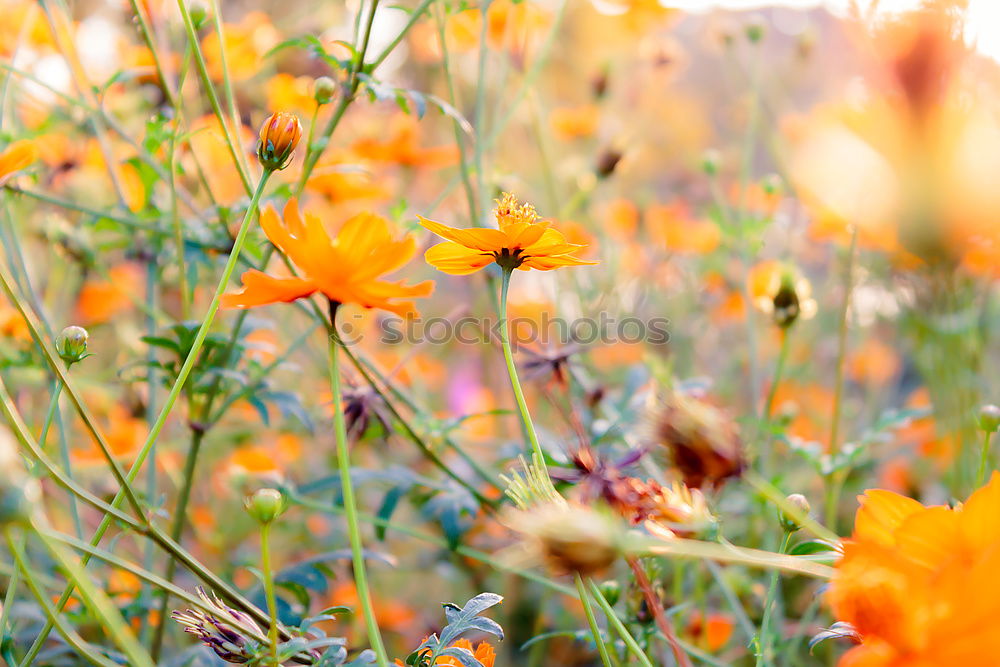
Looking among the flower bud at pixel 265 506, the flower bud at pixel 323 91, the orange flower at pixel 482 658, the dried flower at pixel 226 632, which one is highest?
the flower bud at pixel 323 91

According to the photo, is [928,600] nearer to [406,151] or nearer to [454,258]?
[454,258]

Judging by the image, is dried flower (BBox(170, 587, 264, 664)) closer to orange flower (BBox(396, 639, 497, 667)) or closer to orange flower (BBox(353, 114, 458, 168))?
orange flower (BBox(396, 639, 497, 667))

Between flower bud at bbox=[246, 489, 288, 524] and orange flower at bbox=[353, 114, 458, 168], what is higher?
orange flower at bbox=[353, 114, 458, 168]

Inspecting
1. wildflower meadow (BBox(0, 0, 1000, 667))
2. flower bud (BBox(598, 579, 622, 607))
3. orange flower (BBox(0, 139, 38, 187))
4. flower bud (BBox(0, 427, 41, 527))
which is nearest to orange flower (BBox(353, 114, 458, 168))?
wildflower meadow (BBox(0, 0, 1000, 667))

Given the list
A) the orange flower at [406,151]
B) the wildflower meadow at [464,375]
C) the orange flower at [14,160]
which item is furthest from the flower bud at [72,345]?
the orange flower at [406,151]

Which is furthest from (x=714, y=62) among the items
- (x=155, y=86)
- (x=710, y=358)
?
(x=155, y=86)

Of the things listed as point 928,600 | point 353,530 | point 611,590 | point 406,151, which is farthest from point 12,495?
point 406,151

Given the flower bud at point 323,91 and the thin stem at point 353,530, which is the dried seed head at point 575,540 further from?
the flower bud at point 323,91
